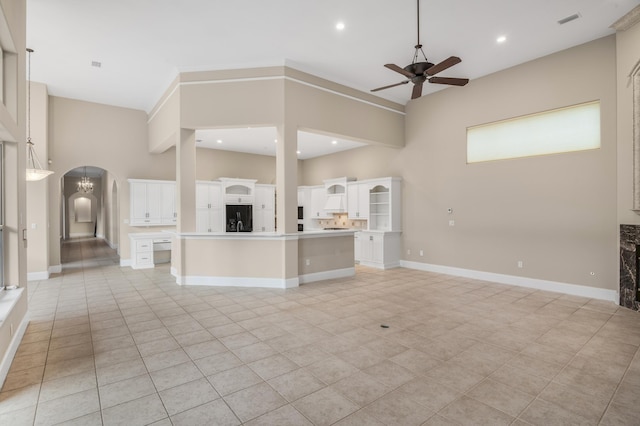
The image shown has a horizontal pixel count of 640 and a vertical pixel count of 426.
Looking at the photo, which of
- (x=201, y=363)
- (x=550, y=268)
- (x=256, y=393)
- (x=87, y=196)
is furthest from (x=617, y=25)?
(x=87, y=196)

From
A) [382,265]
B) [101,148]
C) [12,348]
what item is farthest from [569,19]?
[101,148]

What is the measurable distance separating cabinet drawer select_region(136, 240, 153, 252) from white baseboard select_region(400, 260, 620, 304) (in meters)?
6.51

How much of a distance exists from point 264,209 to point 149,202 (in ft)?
11.5

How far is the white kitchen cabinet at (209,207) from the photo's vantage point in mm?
9617

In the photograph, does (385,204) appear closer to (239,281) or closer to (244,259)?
(244,259)

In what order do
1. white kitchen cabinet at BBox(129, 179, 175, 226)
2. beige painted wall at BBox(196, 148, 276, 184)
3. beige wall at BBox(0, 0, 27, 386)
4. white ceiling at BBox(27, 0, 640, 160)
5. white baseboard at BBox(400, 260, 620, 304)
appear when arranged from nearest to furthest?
beige wall at BBox(0, 0, 27, 386) < white ceiling at BBox(27, 0, 640, 160) < white baseboard at BBox(400, 260, 620, 304) < white kitchen cabinet at BBox(129, 179, 175, 226) < beige painted wall at BBox(196, 148, 276, 184)

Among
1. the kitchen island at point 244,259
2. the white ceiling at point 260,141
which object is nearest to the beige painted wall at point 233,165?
the white ceiling at point 260,141

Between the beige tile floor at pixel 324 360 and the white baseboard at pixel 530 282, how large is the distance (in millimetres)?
249

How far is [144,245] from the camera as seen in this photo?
7.78 m

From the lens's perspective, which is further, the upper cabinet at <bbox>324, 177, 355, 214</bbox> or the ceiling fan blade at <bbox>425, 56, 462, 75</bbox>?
the upper cabinet at <bbox>324, 177, 355, 214</bbox>

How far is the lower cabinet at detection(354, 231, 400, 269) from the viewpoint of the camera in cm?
773

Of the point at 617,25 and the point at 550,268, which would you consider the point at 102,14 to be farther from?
the point at 550,268

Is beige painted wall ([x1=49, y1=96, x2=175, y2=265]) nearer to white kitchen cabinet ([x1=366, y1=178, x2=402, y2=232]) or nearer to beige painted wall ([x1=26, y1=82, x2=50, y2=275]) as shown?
beige painted wall ([x1=26, y1=82, x2=50, y2=275])

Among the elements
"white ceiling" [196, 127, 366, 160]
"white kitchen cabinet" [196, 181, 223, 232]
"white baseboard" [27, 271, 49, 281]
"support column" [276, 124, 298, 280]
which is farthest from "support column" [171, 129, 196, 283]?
"white kitchen cabinet" [196, 181, 223, 232]
